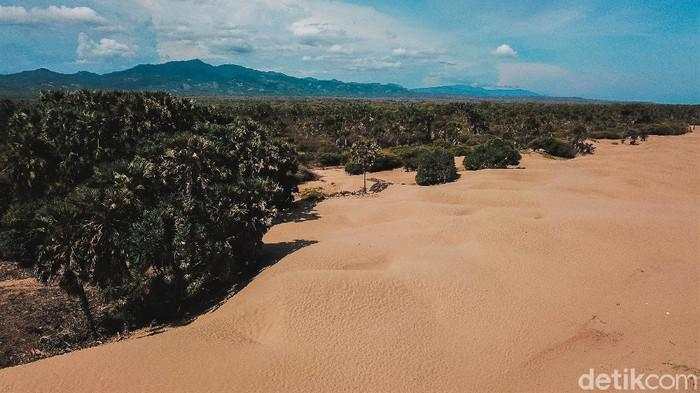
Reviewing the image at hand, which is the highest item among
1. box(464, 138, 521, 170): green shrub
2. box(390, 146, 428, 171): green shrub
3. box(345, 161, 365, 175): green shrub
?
box(464, 138, 521, 170): green shrub

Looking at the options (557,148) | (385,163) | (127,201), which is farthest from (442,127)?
(127,201)

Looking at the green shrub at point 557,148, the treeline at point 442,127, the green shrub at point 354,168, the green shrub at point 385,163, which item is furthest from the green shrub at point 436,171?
the green shrub at point 557,148

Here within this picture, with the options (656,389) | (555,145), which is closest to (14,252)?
(656,389)

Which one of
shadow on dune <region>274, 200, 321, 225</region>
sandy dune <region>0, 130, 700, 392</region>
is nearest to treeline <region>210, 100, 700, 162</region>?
shadow on dune <region>274, 200, 321, 225</region>

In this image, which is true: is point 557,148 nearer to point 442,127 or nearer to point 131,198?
point 442,127

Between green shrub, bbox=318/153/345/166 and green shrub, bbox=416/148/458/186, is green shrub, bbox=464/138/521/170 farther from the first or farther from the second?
green shrub, bbox=318/153/345/166

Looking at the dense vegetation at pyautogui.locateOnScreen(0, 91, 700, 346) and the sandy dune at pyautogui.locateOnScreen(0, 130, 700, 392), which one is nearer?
the sandy dune at pyautogui.locateOnScreen(0, 130, 700, 392)

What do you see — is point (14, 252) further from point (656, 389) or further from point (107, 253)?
point (656, 389)
